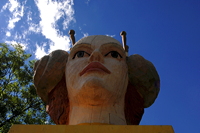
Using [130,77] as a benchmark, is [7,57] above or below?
above

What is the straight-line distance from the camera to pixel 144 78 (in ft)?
12.3

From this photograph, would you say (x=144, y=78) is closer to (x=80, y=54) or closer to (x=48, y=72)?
(x=80, y=54)

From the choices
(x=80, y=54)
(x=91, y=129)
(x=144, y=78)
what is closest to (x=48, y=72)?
(x=80, y=54)

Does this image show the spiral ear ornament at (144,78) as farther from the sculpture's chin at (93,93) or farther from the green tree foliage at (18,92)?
the green tree foliage at (18,92)

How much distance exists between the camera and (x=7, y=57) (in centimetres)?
1093

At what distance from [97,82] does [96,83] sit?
0.8 inches

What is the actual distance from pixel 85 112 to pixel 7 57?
29.7 feet

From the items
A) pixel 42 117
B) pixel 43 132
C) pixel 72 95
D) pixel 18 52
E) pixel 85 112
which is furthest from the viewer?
pixel 18 52

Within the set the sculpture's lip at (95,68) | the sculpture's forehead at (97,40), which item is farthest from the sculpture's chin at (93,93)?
the sculpture's forehead at (97,40)

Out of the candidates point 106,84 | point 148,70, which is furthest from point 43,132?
point 148,70

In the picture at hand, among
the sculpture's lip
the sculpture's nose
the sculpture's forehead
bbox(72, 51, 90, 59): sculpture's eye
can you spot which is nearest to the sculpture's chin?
the sculpture's lip

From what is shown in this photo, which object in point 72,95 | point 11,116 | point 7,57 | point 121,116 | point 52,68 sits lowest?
point 121,116

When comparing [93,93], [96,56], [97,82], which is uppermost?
[96,56]

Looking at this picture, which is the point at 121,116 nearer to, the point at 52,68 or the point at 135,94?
the point at 135,94
